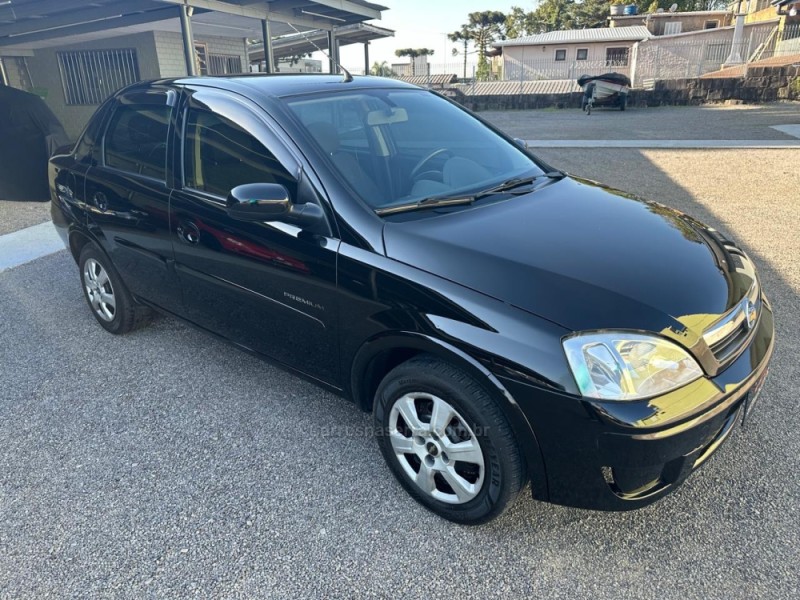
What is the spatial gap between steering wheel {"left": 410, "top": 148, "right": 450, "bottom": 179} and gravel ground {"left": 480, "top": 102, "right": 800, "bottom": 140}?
36.2 ft

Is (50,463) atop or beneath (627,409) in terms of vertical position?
beneath

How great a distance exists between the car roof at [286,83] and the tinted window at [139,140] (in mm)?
207

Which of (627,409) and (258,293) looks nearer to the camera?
(627,409)

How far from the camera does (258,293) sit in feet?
9.39

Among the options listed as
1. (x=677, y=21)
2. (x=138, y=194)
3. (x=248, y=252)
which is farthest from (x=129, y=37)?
(x=677, y=21)

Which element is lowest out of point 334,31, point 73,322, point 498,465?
point 73,322

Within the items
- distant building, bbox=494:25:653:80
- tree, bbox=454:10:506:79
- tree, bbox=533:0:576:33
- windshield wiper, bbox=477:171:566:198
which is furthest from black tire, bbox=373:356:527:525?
tree, bbox=454:10:506:79

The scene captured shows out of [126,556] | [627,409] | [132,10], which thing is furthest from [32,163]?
[627,409]

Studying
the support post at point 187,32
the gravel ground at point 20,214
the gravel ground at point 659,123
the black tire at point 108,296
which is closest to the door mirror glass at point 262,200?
the black tire at point 108,296

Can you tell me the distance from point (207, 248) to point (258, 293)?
0.42 metres

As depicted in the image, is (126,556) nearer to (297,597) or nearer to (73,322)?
(297,597)

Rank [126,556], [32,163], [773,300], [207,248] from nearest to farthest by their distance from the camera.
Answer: [126,556], [207,248], [773,300], [32,163]

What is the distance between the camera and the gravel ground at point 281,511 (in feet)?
6.98

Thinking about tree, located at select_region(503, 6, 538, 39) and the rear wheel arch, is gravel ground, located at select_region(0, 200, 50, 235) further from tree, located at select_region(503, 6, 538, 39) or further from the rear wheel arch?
tree, located at select_region(503, 6, 538, 39)
